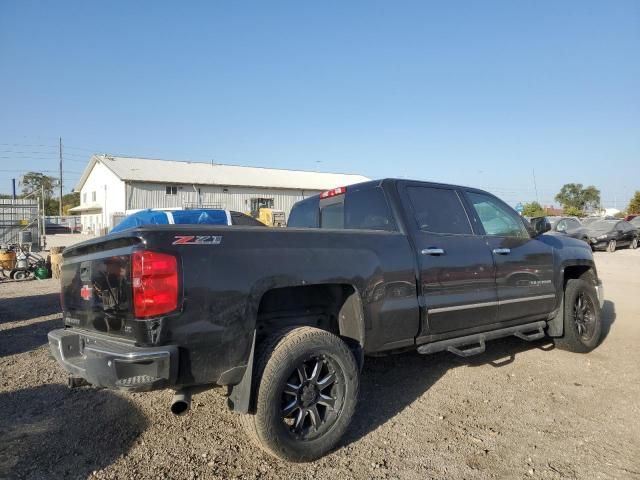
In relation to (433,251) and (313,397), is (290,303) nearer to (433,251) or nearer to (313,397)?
(313,397)

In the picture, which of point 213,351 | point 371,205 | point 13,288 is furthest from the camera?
point 13,288

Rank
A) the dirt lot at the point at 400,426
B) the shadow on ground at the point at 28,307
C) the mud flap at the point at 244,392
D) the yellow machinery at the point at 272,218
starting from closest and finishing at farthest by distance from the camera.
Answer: the mud flap at the point at 244,392, the dirt lot at the point at 400,426, the shadow on ground at the point at 28,307, the yellow machinery at the point at 272,218

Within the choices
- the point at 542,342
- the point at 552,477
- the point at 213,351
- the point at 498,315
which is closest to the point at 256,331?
the point at 213,351

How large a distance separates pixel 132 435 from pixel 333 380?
157 cm

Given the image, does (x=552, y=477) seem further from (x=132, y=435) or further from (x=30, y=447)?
(x=30, y=447)

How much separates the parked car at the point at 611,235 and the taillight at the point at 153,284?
22.7 m

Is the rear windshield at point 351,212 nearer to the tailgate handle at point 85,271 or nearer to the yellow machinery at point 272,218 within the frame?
the tailgate handle at point 85,271

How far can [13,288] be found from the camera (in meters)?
11.9

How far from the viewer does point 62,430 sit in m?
3.55

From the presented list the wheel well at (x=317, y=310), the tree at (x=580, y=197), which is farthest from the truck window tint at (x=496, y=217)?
the tree at (x=580, y=197)

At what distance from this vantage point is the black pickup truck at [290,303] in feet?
8.87

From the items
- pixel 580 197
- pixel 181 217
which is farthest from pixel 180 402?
pixel 580 197

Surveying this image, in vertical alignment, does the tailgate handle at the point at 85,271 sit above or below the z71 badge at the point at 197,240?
below

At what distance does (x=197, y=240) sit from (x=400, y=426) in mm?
2166
